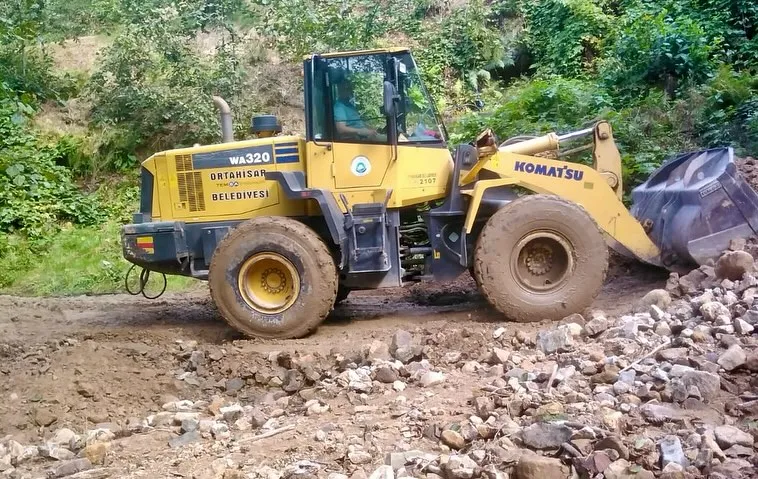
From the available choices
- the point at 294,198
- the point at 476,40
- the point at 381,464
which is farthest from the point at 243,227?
the point at 476,40

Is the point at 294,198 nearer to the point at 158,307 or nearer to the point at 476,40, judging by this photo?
the point at 158,307

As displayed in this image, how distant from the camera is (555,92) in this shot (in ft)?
40.3

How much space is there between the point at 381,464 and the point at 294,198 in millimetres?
3444

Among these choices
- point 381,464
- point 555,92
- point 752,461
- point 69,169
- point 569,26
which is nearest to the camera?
point 752,461

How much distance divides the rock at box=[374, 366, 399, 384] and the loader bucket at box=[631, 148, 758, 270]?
3.19 m

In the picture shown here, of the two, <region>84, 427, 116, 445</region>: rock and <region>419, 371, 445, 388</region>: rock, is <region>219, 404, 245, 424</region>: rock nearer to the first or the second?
<region>84, 427, 116, 445</region>: rock

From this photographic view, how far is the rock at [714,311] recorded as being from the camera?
17.9 ft

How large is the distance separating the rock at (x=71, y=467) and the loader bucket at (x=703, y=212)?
520 cm

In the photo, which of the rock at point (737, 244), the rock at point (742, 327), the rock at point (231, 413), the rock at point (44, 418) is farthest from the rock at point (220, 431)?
the rock at point (737, 244)

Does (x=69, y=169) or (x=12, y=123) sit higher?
(x=12, y=123)

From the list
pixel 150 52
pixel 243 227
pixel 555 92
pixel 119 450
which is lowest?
pixel 119 450

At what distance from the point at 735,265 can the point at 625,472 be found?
3318 millimetres

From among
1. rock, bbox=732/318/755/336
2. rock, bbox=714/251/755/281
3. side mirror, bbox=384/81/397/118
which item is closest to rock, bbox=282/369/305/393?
side mirror, bbox=384/81/397/118

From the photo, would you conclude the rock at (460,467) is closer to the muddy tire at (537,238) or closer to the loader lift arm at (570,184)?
the muddy tire at (537,238)
